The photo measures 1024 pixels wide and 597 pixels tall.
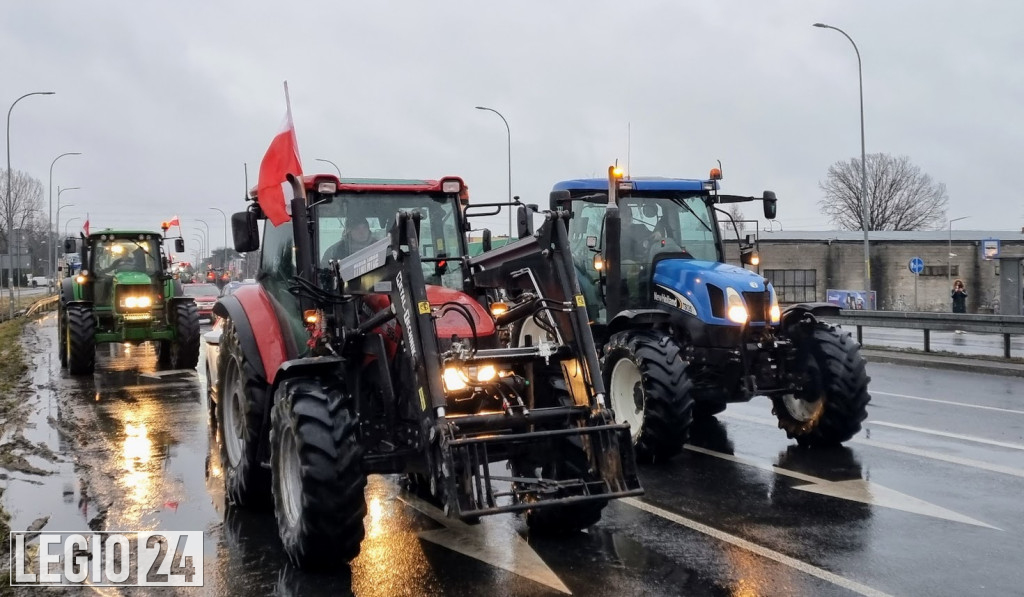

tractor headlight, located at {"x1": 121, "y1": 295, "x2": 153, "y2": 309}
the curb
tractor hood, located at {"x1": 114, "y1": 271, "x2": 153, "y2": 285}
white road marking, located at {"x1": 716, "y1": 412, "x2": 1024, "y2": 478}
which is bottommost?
white road marking, located at {"x1": 716, "y1": 412, "x2": 1024, "y2": 478}

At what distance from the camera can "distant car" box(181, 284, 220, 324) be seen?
2881cm

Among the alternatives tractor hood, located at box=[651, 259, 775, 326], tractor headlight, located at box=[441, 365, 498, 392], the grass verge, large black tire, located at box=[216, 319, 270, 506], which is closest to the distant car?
the grass verge

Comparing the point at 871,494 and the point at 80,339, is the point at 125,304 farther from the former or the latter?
the point at 871,494

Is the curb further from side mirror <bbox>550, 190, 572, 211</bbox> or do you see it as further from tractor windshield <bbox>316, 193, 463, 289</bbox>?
tractor windshield <bbox>316, 193, 463, 289</bbox>

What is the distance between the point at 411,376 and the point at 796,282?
140ft

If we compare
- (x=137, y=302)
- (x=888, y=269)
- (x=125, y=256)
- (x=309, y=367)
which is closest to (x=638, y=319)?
(x=309, y=367)

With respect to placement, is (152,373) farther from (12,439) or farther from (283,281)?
(283,281)

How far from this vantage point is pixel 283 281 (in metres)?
7.06

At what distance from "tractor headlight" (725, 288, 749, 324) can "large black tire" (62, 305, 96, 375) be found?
11.5 m

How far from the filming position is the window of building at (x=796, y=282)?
45.1 m

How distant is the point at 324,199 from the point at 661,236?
4240 mm

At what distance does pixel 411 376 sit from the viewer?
544 centimetres

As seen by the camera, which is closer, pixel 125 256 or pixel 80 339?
pixel 80 339

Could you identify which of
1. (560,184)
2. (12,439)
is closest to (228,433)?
(12,439)
